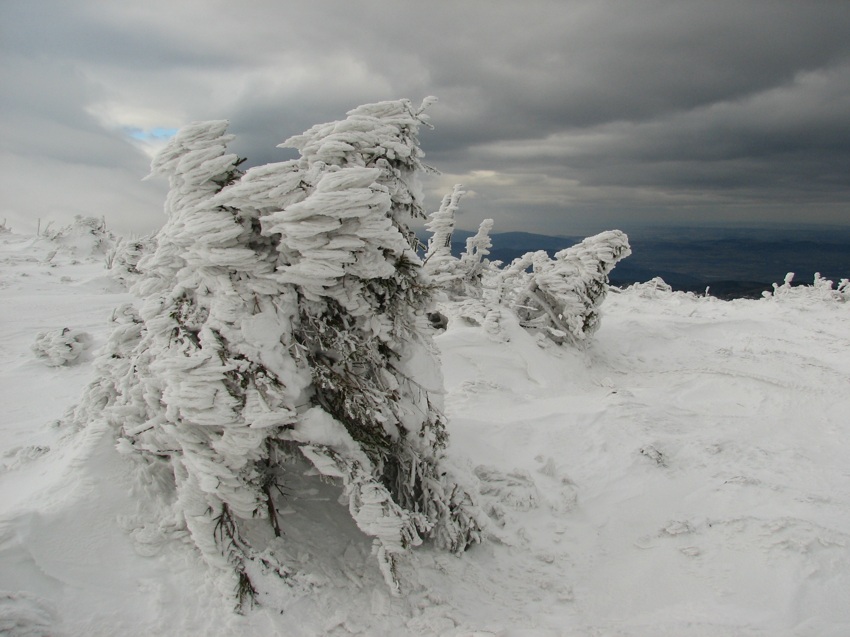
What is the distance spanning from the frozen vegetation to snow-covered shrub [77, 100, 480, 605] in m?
0.03

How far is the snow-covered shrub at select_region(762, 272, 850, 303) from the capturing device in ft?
74.2

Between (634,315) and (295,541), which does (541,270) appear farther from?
(295,541)

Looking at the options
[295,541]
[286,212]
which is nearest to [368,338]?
[286,212]

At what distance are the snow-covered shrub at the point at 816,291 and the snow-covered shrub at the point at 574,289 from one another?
12802mm

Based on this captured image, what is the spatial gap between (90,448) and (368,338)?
11.8 ft

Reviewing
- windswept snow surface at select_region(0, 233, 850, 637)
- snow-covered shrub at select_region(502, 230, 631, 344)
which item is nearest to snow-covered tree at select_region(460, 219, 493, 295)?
snow-covered shrub at select_region(502, 230, 631, 344)

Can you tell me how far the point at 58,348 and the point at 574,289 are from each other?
1483 centimetres

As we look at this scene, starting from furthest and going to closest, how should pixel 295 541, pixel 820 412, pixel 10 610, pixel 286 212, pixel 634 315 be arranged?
pixel 634 315 → pixel 820 412 → pixel 295 541 → pixel 286 212 → pixel 10 610

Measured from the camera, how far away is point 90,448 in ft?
19.2

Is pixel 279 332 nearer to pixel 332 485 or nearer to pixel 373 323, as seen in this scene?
pixel 373 323

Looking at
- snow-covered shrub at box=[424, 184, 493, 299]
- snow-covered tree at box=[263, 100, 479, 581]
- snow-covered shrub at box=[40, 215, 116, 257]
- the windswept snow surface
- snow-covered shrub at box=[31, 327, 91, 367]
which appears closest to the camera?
the windswept snow surface

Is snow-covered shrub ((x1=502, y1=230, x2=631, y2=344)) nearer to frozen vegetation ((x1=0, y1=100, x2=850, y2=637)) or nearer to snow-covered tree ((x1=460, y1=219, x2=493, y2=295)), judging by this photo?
snow-covered tree ((x1=460, y1=219, x2=493, y2=295))

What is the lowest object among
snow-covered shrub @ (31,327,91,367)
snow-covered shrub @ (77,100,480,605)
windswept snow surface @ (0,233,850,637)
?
windswept snow surface @ (0,233,850,637)

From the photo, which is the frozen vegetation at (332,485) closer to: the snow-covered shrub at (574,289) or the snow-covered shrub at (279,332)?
the snow-covered shrub at (279,332)
